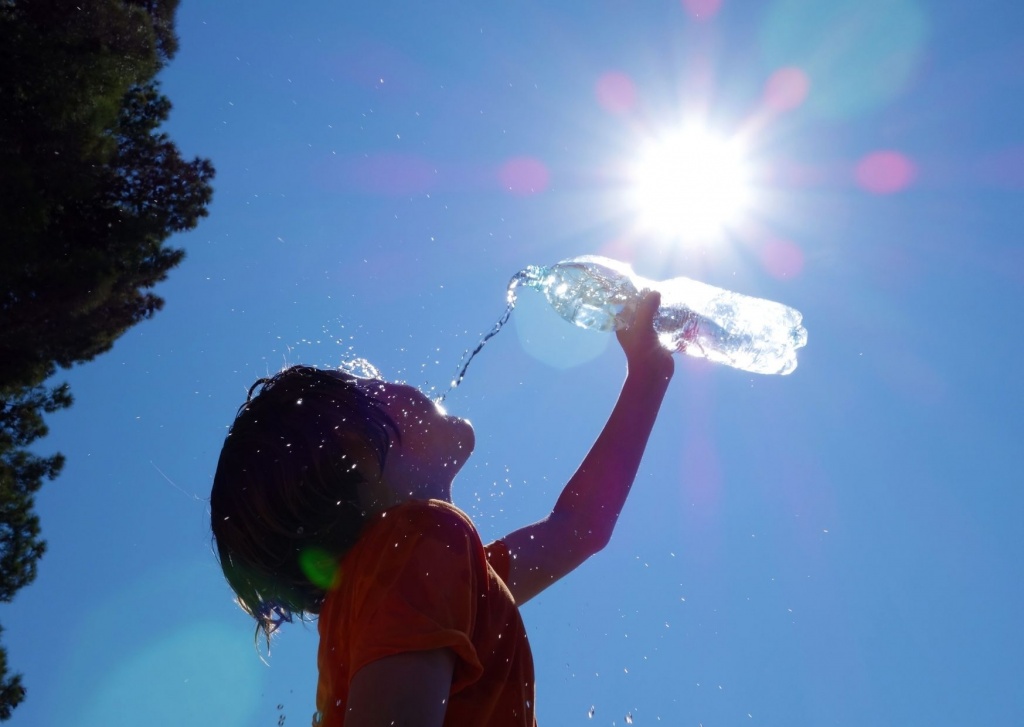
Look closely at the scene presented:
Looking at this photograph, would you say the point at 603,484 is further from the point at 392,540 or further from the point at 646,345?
the point at 392,540

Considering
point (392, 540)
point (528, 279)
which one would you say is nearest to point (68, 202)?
point (528, 279)

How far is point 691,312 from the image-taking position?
5.41 m

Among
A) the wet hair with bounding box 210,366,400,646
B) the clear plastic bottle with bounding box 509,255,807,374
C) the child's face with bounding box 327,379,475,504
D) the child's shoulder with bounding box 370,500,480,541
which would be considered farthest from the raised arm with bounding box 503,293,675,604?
the clear plastic bottle with bounding box 509,255,807,374

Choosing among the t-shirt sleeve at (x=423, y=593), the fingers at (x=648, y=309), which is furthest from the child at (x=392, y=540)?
the fingers at (x=648, y=309)

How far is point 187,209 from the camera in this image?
934 centimetres

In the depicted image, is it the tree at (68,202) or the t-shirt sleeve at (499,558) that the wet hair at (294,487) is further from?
the tree at (68,202)

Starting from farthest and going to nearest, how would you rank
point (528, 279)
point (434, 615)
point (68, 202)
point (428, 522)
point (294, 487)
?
point (68, 202)
point (528, 279)
point (294, 487)
point (428, 522)
point (434, 615)

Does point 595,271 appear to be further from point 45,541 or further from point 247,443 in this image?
point 45,541

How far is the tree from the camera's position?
748cm

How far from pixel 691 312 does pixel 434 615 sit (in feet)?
14.0

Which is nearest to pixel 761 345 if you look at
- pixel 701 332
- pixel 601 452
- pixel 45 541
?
pixel 701 332

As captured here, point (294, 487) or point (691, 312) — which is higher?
point (691, 312)

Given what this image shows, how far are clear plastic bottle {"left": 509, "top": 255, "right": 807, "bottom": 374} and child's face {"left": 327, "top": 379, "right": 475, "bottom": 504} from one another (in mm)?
2280

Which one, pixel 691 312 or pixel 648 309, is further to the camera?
pixel 691 312
